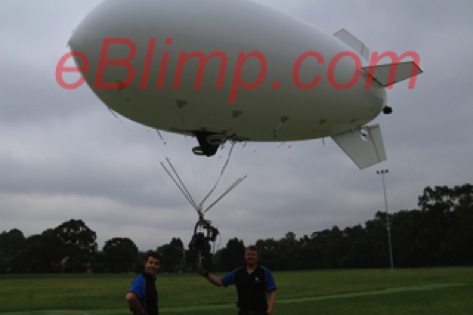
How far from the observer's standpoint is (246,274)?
7.00m

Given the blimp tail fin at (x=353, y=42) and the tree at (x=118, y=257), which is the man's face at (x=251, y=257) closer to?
the blimp tail fin at (x=353, y=42)

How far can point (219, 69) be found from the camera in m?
10.4

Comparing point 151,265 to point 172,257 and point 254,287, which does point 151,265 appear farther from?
point 172,257

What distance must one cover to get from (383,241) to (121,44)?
349 feet

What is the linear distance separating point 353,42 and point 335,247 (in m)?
112

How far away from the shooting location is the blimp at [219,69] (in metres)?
10.0

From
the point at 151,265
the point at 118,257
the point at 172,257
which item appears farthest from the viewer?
the point at 172,257

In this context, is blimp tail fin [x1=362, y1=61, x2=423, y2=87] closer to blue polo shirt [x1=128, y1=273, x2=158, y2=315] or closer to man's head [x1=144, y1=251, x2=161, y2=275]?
man's head [x1=144, y1=251, x2=161, y2=275]

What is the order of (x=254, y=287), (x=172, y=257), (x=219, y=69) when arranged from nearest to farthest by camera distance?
(x=254, y=287) → (x=219, y=69) → (x=172, y=257)

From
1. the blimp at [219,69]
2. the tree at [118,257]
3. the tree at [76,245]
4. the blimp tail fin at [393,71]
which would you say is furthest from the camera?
the tree at [76,245]

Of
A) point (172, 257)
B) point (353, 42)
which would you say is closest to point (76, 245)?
point (172, 257)

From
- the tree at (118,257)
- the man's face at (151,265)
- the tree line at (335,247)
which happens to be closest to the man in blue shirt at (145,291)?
the man's face at (151,265)

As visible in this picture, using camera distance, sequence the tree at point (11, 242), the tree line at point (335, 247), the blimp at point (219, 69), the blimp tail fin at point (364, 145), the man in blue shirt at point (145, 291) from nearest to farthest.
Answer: the man in blue shirt at point (145, 291)
the blimp at point (219, 69)
the blimp tail fin at point (364, 145)
the tree line at point (335, 247)
the tree at point (11, 242)

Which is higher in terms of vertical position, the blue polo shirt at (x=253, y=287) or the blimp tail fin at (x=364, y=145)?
the blimp tail fin at (x=364, y=145)
